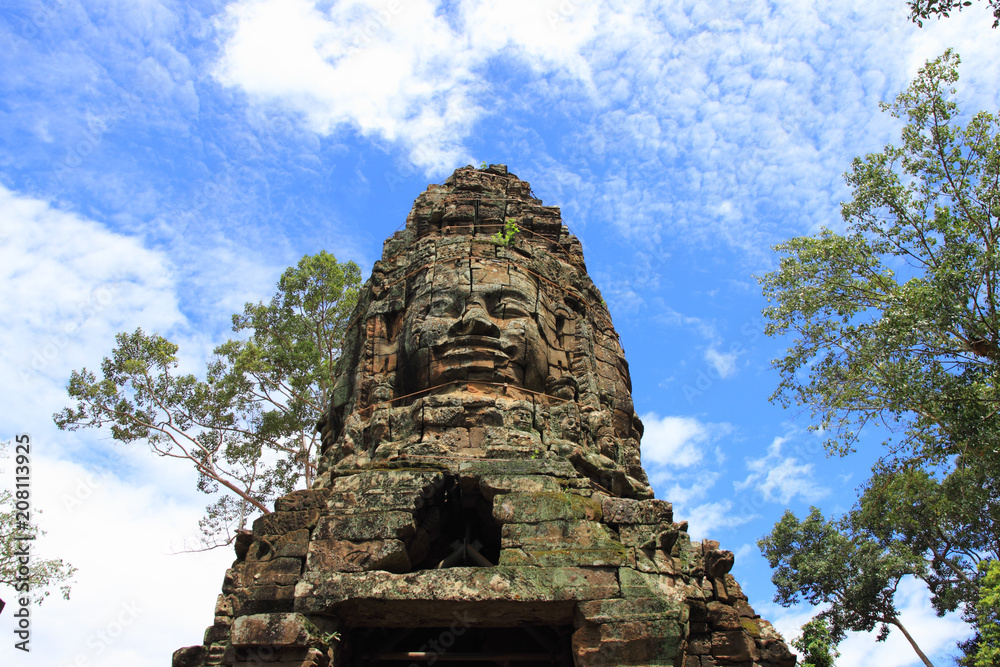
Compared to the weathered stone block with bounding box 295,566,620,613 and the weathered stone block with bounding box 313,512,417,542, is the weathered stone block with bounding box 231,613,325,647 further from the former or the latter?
the weathered stone block with bounding box 313,512,417,542

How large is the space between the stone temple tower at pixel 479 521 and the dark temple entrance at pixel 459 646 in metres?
0.03

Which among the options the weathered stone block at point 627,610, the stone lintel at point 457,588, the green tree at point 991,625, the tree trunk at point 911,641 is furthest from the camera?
the tree trunk at point 911,641

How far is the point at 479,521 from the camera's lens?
8.48 m

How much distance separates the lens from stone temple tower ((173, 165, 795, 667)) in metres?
6.79

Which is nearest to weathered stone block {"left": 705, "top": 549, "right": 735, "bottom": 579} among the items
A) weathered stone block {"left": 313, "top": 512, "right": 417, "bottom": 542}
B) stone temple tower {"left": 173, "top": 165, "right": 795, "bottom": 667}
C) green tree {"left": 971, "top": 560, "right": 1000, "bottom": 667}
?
stone temple tower {"left": 173, "top": 165, "right": 795, "bottom": 667}

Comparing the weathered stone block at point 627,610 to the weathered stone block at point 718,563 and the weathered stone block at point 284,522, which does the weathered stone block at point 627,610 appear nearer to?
the weathered stone block at point 718,563

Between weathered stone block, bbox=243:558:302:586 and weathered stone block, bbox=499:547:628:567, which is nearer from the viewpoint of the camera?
Answer: weathered stone block, bbox=499:547:628:567

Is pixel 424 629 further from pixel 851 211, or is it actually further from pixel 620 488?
pixel 851 211

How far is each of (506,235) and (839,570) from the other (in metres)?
15.6

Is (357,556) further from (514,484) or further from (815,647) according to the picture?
(815,647)

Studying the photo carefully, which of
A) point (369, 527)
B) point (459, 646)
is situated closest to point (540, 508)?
point (369, 527)

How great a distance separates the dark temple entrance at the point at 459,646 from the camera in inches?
292

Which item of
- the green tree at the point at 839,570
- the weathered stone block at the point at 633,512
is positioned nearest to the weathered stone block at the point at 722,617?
the weathered stone block at the point at 633,512

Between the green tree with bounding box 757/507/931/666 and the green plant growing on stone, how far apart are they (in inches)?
554
